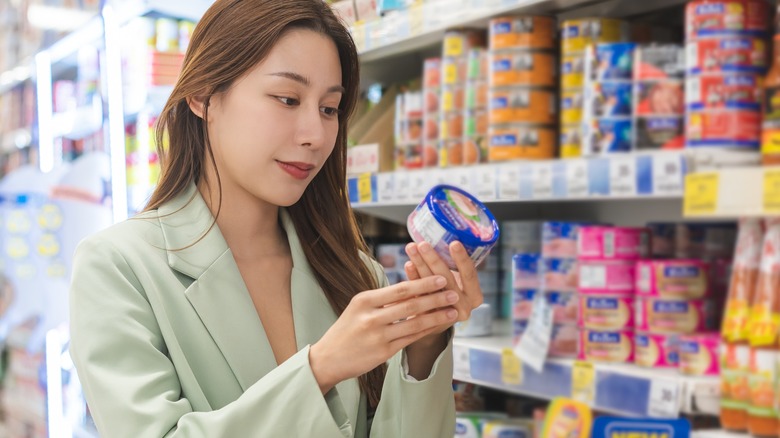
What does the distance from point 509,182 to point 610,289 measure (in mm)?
301

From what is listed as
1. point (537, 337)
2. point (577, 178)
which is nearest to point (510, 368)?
point (537, 337)

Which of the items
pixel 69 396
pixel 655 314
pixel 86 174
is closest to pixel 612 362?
pixel 655 314

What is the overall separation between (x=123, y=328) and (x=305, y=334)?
374mm

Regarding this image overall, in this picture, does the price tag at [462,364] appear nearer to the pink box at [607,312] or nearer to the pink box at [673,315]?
the pink box at [607,312]

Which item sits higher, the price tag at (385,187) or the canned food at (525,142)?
the canned food at (525,142)

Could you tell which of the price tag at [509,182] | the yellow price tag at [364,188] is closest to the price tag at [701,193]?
the price tag at [509,182]

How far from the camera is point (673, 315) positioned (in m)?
1.51

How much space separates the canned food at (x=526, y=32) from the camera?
6.09ft

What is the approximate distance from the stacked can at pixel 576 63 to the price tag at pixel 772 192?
57cm

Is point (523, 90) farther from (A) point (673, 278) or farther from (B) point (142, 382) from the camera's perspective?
(B) point (142, 382)

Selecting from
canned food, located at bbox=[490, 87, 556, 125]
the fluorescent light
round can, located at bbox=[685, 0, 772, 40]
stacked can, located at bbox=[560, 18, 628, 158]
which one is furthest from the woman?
the fluorescent light

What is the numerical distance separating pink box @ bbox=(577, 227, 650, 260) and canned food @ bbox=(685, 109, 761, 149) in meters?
0.28

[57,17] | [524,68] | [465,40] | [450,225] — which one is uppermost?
[57,17]

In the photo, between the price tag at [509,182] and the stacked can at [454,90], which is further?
the stacked can at [454,90]
